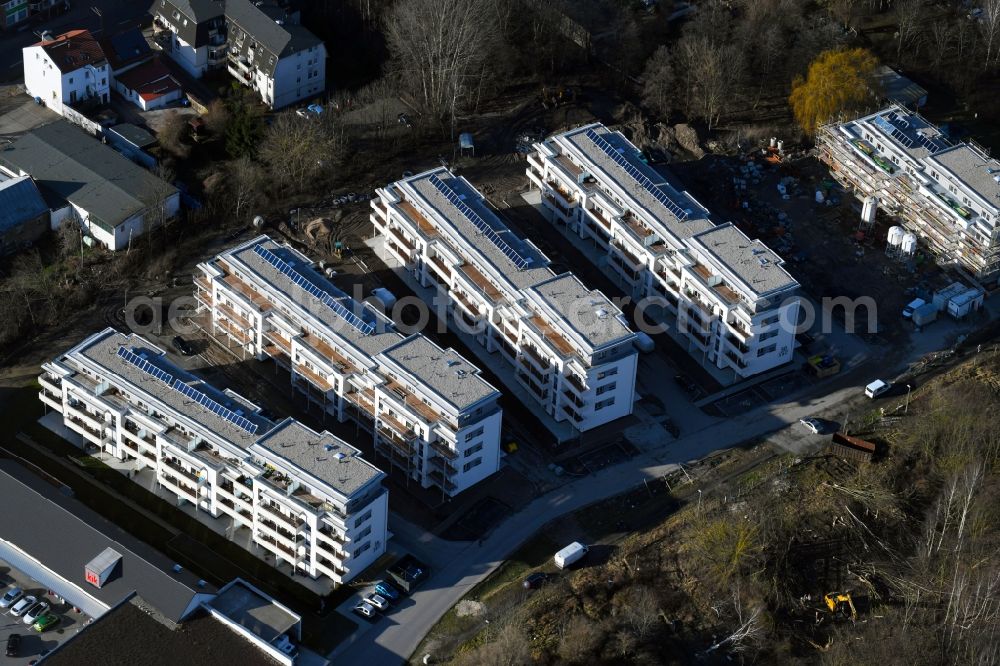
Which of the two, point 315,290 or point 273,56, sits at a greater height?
point 273,56

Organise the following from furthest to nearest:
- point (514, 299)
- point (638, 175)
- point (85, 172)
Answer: point (85, 172)
point (638, 175)
point (514, 299)

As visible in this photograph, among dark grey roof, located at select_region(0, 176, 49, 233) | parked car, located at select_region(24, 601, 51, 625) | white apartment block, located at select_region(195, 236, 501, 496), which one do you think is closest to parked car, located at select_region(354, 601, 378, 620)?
white apartment block, located at select_region(195, 236, 501, 496)

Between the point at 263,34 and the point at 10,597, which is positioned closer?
the point at 10,597

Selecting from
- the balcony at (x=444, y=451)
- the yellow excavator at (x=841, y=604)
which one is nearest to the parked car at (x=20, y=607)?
the balcony at (x=444, y=451)

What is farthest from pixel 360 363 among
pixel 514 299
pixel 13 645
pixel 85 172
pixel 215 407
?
pixel 85 172

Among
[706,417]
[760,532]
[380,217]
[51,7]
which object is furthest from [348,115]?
[760,532]

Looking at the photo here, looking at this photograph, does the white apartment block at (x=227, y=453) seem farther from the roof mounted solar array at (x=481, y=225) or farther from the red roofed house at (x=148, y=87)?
the red roofed house at (x=148, y=87)

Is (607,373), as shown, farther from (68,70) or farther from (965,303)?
(68,70)

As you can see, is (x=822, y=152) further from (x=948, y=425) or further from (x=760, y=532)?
(x=760, y=532)
